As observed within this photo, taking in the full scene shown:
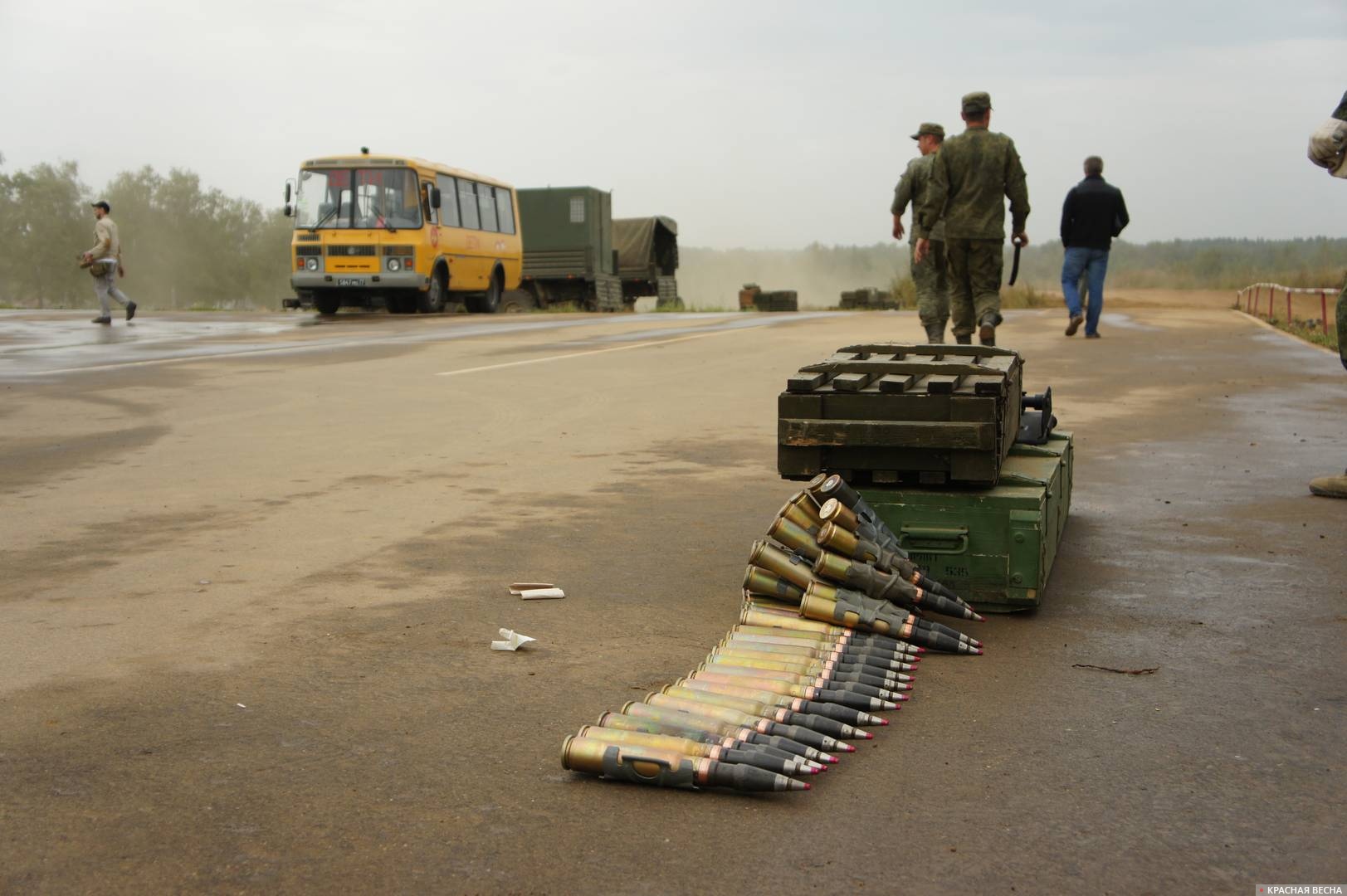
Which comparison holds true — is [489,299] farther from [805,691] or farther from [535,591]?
Result: [805,691]

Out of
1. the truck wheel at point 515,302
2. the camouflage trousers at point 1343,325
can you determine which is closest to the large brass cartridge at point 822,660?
the camouflage trousers at point 1343,325

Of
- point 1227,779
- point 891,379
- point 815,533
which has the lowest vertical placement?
point 1227,779

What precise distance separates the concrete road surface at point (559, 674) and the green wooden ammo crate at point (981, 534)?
146 millimetres

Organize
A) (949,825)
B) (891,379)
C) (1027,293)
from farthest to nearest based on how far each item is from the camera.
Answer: (1027,293), (891,379), (949,825)

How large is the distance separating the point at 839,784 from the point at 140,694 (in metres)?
1.99

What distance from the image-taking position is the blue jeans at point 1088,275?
1847cm

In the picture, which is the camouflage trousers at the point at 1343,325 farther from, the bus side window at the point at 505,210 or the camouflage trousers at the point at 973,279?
the bus side window at the point at 505,210

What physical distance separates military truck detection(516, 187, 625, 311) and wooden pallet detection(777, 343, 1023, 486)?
32181 millimetres

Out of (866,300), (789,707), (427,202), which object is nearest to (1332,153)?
(789,707)

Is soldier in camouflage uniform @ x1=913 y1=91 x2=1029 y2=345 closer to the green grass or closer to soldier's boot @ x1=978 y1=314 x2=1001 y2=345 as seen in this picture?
soldier's boot @ x1=978 y1=314 x2=1001 y2=345

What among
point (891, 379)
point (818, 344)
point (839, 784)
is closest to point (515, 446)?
point (891, 379)

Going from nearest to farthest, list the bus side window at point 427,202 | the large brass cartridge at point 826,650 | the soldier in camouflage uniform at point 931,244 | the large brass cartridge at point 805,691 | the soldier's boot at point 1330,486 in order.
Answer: the large brass cartridge at point 805,691 < the large brass cartridge at point 826,650 < the soldier's boot at point 1330,486 < the soldier in camouflage uniform at point 931,244 < the bus side window at point 427,202

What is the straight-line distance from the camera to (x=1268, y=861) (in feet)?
9.07

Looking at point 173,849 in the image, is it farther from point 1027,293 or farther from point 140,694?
point 1027,293
